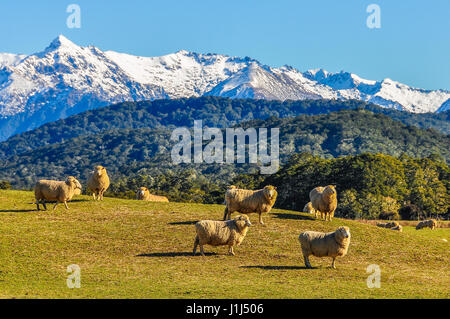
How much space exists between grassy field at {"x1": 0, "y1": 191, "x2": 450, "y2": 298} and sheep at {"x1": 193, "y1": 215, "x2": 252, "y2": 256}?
724 mm

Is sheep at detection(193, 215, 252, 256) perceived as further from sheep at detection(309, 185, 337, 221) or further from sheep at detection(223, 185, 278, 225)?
sheep at detection(309, 185, 337, 221)

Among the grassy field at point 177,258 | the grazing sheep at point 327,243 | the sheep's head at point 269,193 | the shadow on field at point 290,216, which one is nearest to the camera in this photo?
the grassy field at point 177,258

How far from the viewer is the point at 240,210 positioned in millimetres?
31047

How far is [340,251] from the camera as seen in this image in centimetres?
2366

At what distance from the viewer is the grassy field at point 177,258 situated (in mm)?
19953

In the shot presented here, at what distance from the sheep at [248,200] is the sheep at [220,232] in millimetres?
4746

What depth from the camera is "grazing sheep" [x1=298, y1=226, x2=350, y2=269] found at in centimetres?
2358

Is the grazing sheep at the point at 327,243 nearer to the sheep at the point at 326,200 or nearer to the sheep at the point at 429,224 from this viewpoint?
the sheep at the point at 326,200

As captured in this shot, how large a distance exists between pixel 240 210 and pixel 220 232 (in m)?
5.57

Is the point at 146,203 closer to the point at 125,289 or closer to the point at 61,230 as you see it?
the point at 61,230

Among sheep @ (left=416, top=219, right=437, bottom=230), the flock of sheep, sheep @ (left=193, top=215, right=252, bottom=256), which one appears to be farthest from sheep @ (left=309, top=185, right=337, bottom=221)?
sheep @ (left=416, top=219, right=437, bottom=230)

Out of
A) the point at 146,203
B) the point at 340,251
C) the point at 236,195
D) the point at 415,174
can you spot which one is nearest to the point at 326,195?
the point at 236,195

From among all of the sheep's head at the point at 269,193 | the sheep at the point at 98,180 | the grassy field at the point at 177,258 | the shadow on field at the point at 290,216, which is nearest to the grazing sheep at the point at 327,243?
the grassy field at the point at 177,258
